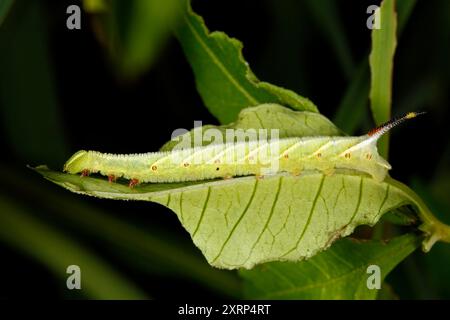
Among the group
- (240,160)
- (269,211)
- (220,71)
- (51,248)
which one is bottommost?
(51,248)

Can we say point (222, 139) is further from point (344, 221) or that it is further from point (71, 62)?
point (71, 62)

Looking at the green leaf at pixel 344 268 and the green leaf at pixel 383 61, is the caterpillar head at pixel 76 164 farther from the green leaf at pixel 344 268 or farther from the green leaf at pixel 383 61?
the green leaf at pixel 383 61

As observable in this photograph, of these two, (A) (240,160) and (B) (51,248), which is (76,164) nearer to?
(A) (240,160)

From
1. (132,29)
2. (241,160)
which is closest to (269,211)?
(241,160)

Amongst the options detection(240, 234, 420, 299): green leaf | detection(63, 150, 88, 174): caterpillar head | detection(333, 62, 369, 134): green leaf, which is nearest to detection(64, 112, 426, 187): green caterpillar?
detection(63, 150, 88, 174): caterpillar head

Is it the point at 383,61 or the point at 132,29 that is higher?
the point at 132,29

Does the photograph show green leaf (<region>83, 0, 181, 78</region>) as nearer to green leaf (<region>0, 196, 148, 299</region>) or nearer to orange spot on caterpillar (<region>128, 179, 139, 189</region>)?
green leaf (<region>0, 196, 148, 299</region>)

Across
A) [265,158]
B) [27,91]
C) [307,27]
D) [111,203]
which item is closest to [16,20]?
[27,91]
